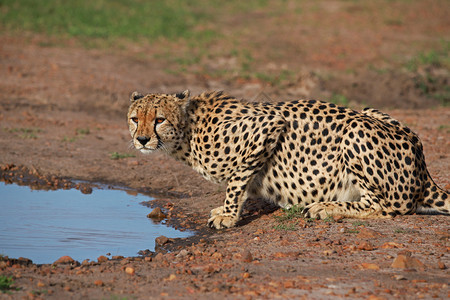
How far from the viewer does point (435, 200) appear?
288 inches

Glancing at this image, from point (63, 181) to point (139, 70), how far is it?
7277 mm

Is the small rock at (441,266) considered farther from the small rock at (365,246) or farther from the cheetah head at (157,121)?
the cheetah head at (157,121)

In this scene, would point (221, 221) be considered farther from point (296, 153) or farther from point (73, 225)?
point (73, 225)

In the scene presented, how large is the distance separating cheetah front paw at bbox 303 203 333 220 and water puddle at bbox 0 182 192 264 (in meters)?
1.30

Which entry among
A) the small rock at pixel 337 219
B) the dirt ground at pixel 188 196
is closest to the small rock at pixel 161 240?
the dirt ground at pixel 188 196

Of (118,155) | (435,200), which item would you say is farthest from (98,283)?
(118,155)

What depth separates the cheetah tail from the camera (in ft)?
23.9

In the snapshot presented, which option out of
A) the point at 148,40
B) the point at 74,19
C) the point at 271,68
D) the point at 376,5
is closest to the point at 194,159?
the point at 271,68

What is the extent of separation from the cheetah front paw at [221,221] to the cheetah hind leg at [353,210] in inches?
31.5

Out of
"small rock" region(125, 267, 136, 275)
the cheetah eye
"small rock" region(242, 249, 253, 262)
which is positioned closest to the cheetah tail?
"small rock" region(242, 249, 253, 262)

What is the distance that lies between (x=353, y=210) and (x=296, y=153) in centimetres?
86

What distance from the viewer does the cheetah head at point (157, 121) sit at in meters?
7.21

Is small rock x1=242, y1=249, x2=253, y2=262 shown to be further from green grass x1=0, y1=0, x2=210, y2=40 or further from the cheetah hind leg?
green grass x1=0, y1=0, x2=210, y2=40

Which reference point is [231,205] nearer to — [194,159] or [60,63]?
[194,159]
